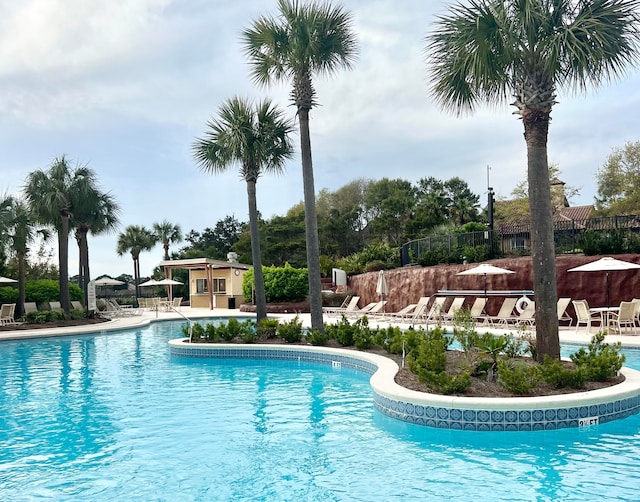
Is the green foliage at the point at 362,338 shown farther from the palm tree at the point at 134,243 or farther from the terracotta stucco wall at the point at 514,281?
the palm tree at the point at 134,243

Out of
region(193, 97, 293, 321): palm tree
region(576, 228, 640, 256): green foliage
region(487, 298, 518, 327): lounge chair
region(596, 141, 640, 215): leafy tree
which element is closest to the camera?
region(193, 97, 293, 321): palm tree

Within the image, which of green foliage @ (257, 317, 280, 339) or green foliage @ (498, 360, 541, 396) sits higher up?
green foliage @ (257, 317, 280, 339)

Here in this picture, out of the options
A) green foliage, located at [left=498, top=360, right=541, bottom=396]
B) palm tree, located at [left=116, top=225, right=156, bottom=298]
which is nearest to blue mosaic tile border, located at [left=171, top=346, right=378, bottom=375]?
green foliage, located at [left=498, top=360, right=541, bottom=396]

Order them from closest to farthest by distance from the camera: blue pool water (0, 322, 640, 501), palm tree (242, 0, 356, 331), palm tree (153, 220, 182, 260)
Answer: blue pool water (0, 322, 640, 501), palm tree (242, 0, 356, 331), palm tree (153, 220, 182, 260)

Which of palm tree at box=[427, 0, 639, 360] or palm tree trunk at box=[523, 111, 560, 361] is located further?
palm tree trunk at box=[523, 111, 560, 361]

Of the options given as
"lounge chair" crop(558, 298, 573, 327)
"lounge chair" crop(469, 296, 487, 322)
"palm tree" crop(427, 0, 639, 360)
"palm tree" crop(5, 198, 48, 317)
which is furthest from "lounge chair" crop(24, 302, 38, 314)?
"palm tree" crop(427, 0, 639, 360)

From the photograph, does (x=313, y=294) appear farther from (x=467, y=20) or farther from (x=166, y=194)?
(x=166, y=194)

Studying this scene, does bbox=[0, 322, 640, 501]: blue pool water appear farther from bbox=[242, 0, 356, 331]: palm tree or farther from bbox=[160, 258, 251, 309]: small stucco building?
bbox=[160, 258, 251, 309]: small stucco building

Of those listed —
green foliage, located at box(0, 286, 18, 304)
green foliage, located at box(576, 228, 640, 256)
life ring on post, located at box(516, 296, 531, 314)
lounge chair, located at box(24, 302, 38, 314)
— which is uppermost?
green foliage, located at box(576, 228, 640, 256)

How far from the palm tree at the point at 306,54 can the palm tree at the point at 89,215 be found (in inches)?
583

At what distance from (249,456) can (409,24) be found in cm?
1056

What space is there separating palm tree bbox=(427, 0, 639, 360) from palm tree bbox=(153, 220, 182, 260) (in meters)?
44.5

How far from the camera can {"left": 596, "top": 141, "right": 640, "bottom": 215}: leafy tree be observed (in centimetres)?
3512

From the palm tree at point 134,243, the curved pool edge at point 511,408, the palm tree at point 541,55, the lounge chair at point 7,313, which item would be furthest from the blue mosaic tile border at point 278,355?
the palm tree at point 134,243
